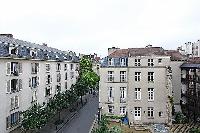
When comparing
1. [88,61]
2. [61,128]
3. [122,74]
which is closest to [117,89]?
[122,74]

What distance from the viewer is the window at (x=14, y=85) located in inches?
1866

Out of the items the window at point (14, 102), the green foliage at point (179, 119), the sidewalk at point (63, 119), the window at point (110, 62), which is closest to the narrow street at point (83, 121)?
the sidewalk at point (63, 119)

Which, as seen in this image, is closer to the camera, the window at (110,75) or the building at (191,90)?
the window at (110,75)

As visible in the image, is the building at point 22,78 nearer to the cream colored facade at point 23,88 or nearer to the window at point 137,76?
the cream colored facade at point 23,88

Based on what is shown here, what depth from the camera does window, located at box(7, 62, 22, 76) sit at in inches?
1871

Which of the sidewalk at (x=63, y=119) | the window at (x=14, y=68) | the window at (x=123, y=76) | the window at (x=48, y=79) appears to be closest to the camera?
the window at (x=14, y=68)

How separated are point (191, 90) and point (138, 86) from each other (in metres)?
17.3

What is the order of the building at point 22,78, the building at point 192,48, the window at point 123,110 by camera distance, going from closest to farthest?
1. the building at point 22,78
2. the window at point 123,110
3. the building at point 192,48

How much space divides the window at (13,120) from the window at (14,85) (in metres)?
4.39

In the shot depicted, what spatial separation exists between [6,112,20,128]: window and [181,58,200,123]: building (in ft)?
119

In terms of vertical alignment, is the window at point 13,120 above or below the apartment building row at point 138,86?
below

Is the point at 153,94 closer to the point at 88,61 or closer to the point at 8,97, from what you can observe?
the point at 8,97

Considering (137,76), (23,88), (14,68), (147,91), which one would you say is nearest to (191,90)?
(147,91)

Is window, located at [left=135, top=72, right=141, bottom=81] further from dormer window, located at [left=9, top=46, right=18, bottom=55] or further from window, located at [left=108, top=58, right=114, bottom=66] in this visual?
dormer window, located at [left=9, top=46, right=18, bottom=55]
